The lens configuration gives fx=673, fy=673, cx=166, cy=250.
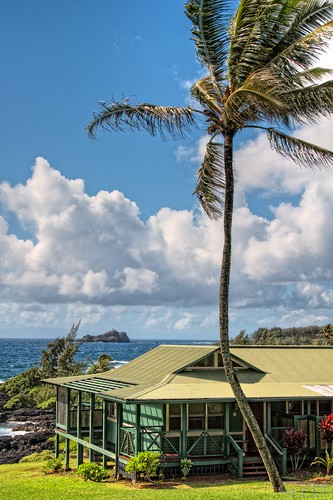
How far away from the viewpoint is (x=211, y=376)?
23.7 meters

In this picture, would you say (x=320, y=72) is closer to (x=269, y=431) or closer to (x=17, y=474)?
(x=269, y=431)

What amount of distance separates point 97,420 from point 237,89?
1557 cm

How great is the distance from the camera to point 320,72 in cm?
1747

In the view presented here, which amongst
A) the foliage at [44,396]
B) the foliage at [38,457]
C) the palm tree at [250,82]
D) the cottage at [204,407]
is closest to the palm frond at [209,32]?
the palm tree at [250,82]

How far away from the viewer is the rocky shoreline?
35109 mm

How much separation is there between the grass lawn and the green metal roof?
263 centimetres

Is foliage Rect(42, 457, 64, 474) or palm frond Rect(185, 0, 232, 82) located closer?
palm frond Rect(185, 0, 232, 82)

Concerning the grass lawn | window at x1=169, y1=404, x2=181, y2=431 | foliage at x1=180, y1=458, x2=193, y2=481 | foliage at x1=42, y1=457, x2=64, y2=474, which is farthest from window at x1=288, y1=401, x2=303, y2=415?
foliage at x1=42, y1=457, x2=64, y2=474

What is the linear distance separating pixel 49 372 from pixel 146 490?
43.5 m

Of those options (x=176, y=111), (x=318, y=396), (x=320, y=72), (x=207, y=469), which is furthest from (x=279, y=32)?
(x=207, y=469)

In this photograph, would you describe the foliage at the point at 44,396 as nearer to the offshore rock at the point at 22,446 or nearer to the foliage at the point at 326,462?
the offshore rock at the point at 22,446

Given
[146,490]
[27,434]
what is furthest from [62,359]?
[146,490]

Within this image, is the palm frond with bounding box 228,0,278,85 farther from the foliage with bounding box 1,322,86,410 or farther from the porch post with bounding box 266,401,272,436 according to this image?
the foliage with bounding box 1,322,86,410

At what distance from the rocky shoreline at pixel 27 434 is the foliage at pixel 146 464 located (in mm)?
13946
